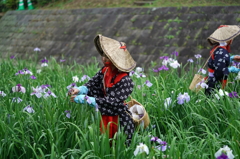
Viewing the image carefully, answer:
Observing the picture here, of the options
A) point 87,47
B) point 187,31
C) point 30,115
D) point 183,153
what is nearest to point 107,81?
point 30,115

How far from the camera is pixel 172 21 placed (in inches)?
256

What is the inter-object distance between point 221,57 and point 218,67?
4.5 inches

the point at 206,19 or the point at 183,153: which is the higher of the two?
the point at 183,153

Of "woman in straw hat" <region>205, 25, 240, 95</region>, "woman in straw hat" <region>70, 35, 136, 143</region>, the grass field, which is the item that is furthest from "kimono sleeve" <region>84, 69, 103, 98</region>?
the grass field

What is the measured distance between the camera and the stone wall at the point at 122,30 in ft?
19.4

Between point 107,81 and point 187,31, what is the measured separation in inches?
148

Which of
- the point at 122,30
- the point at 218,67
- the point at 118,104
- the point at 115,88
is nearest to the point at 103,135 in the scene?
the point at 118,104

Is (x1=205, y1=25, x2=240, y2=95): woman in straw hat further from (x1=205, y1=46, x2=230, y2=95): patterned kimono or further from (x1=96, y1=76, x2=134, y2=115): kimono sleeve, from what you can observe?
(x1=96, y1=76, x2=134, y2=115): kimono sleeve

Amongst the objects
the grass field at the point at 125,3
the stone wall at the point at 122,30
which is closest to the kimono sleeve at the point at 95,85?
the stone wall at the point at 122,30

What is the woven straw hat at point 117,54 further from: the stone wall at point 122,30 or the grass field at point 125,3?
the grass field at point 125,3

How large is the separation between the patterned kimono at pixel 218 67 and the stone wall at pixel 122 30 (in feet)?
5.91

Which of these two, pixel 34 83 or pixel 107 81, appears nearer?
pixel 107 81

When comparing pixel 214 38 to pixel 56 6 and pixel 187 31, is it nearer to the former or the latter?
pixel 187 31

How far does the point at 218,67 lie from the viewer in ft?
11.7
